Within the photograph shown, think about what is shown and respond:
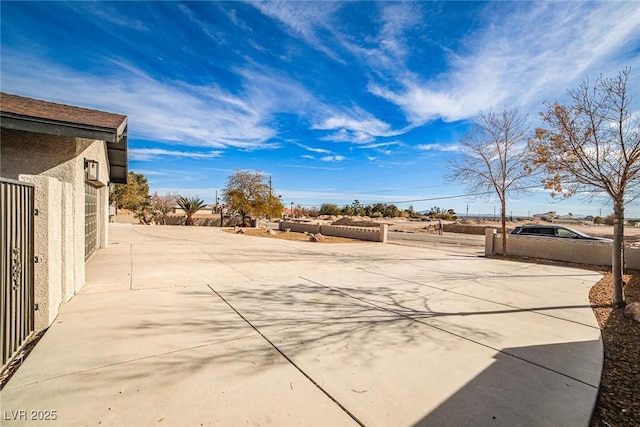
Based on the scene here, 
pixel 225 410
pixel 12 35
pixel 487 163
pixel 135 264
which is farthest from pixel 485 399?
pixel 487 163

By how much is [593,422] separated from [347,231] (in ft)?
62.7

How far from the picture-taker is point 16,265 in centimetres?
308

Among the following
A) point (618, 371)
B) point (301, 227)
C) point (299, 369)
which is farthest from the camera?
point (301, 227)

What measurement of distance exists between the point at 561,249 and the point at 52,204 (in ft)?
51.7

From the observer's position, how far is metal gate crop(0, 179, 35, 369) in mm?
2836

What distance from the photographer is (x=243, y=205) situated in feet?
94.5

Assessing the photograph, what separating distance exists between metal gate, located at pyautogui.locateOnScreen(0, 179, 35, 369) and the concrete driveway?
1.02ft

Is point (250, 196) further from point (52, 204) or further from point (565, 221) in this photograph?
point (565, 221)

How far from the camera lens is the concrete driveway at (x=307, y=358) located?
239 cm

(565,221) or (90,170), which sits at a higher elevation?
(90,170)

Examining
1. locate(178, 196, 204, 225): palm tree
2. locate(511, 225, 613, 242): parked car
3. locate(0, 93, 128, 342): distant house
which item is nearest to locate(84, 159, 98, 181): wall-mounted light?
locate(0, 93, 128, 342): distant house

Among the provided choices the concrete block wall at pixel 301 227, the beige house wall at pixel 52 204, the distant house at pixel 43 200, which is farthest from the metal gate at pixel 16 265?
the concrete block wall at pixel 301 227

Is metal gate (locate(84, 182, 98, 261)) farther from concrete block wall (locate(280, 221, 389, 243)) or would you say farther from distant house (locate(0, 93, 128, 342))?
concrete block wall (locate(280, 221, 389, 243))

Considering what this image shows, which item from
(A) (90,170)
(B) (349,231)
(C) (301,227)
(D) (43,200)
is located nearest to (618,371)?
(D) (43,200)
